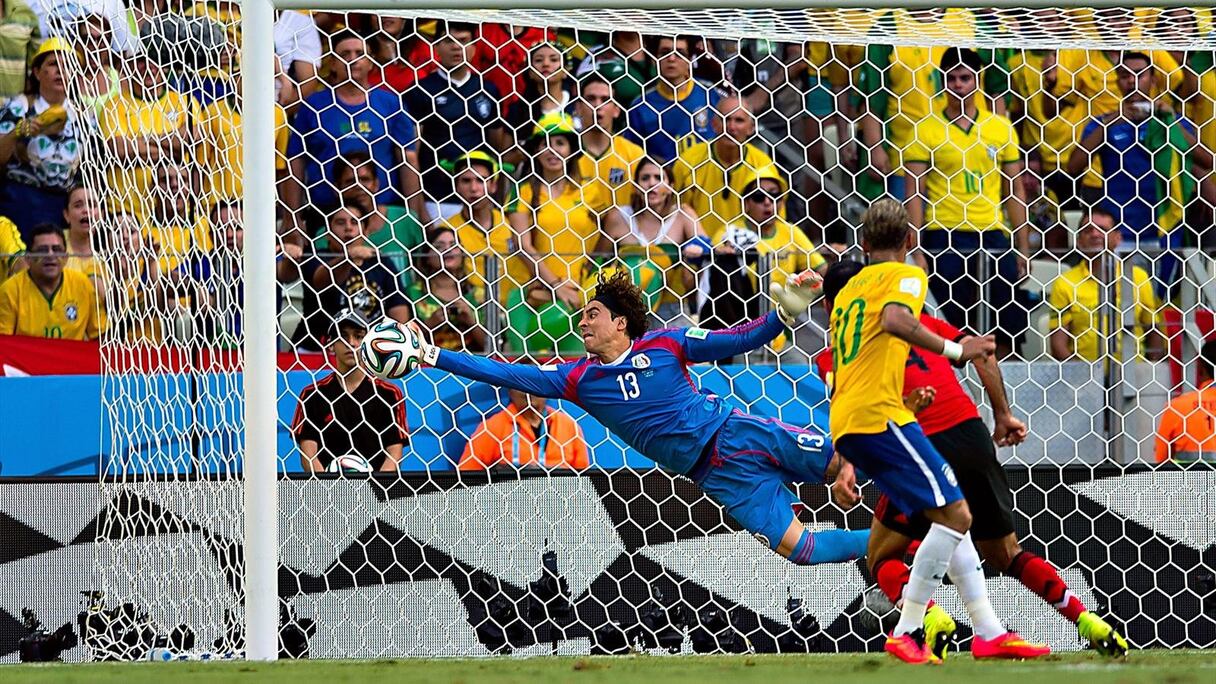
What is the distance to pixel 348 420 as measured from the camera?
20.5 ft

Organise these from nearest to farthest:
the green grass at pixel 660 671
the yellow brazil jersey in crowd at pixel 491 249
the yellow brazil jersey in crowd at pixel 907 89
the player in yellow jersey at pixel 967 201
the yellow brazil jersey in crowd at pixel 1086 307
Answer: the green grass at pixel 660 671 < the yellow brazil jersey in crowd at pixel 1086 307 < the yellow brazil jersey in crowd at pixel 491 249 < the player in yellow jersey at pixel 967 201 < the yellow brazil jersey in crowd at pixel 907 89

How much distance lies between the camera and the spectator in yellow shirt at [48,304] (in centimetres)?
692

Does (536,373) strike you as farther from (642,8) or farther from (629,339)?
(642,8)

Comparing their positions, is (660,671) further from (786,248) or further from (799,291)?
(786,248)

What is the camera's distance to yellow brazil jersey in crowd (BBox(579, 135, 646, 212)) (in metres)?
7.37

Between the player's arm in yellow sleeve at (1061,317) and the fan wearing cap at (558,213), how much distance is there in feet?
6.21

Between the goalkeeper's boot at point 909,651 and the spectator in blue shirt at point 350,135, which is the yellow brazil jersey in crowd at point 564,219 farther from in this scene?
the goalkeeper's boot at point 909,651

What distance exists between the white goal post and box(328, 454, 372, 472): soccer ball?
2.57ft

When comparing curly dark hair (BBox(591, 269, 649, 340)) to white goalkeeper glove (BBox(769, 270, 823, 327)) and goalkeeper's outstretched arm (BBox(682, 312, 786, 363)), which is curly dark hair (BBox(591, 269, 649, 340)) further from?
white goalkeeper glove (BBox(769, 270, 823, 327))

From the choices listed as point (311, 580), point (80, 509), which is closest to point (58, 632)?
point (80, 509)

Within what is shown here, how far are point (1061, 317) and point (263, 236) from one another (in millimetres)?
3456

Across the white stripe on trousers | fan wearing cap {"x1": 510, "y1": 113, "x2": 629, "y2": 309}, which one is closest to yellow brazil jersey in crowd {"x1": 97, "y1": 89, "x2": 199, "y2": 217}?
fan wearing cap {"x1": 510, "y1": 113, "x2": 629, "y2": 309}

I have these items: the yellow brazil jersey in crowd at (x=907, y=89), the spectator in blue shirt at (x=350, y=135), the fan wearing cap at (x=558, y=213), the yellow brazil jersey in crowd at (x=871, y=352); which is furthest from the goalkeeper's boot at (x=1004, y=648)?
the spectator in blue shirt at (x=350, y=135)

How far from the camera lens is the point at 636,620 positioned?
6.05 metres
